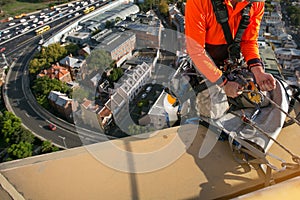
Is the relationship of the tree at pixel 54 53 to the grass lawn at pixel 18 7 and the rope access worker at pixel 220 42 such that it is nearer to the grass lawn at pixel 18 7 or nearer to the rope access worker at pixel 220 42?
the grass lawn at pixel 18 7

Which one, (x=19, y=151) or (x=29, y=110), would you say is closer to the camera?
(x=19, y=151)

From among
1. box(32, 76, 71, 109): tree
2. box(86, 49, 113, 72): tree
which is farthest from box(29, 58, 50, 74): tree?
box(86, 49, 113, 72): tree

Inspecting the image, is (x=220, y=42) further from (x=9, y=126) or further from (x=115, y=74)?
(x=115, y=74)

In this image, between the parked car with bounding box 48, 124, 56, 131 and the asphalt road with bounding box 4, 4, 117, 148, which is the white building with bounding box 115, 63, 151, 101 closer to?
the asphalt road with bounding box 4, 4, 117, 148

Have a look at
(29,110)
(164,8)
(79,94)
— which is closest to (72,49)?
(79,94)

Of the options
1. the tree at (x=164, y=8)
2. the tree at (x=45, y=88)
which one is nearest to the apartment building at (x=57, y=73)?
the tree at (x=45, y=88)

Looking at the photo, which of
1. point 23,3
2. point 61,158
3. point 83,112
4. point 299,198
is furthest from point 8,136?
point 23,3
